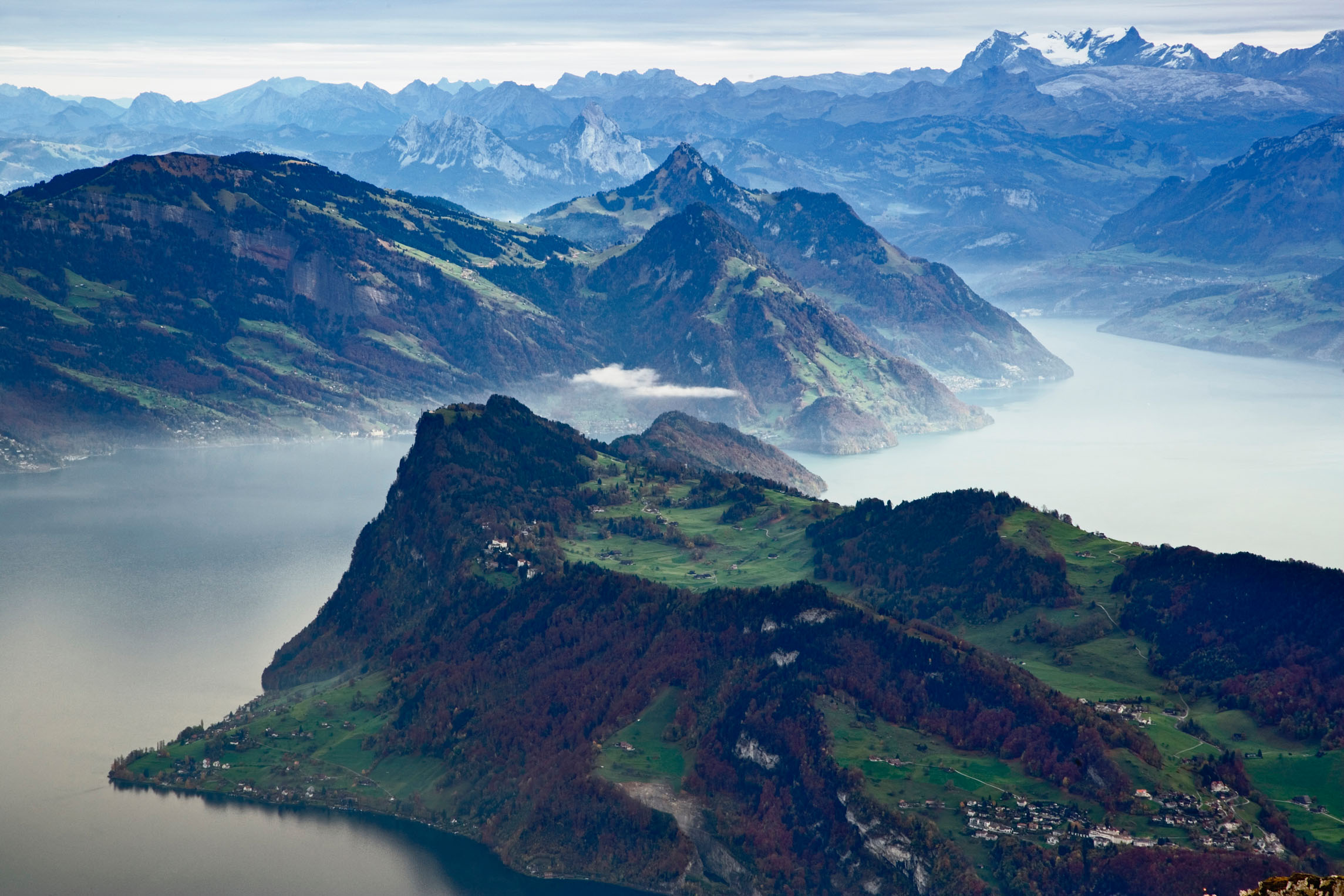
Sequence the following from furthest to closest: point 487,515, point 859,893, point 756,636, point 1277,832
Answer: point 487,515
point 756,636
point 859,893
point 1277,832

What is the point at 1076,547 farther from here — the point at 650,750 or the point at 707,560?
the point at 650,750

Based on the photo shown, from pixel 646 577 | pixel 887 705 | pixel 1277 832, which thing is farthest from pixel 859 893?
pixel 646 577

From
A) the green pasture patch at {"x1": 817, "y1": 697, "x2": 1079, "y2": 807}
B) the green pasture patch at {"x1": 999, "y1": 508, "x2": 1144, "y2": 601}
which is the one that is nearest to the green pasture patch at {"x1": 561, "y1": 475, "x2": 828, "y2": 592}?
the green pasture patch at {"x1": 999, "y1": 508, "x2": 1144, "y2": 601}

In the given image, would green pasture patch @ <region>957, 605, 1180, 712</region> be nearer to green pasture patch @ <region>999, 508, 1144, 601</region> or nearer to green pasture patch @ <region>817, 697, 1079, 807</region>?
green pasture patch @ <region>999, 508, 1144, 601</region>

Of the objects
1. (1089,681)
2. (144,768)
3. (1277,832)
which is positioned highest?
(1089,681)

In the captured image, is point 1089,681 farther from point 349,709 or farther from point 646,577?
point 349,709

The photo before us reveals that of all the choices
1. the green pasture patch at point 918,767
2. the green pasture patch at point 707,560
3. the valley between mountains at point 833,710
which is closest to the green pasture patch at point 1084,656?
the valley between mountains at point 833,710

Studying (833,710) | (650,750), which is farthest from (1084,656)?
(650,750)
